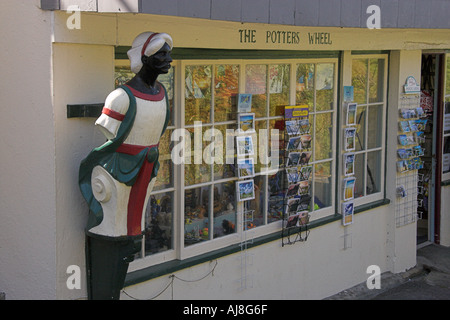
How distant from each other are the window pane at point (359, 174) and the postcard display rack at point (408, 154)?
517mm

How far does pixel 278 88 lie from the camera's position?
23.4 feet

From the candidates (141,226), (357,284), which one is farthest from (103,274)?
(357,284)

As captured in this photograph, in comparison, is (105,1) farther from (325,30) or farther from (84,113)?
(325,30)

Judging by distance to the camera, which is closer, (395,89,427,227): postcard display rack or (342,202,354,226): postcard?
(342,202,354,226): postcard

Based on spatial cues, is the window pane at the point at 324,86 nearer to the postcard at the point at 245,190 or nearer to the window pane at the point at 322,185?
the window pane at the point at 322,185

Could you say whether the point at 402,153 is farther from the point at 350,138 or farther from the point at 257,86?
the point at 257,86

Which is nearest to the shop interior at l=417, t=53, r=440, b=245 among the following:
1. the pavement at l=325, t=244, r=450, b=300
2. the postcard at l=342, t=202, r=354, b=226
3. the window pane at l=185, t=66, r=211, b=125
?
the pavement at l=325, t=244, r=450, b=300

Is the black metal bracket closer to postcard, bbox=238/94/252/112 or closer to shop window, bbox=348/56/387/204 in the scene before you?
postcard, bbox=238/94/252/112

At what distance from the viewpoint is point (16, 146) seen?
4973 millimetres

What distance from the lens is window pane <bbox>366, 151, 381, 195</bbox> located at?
343 inches

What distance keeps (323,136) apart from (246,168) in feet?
4.82

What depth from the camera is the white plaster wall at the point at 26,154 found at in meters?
4.80

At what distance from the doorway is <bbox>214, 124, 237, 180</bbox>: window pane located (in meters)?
3.97

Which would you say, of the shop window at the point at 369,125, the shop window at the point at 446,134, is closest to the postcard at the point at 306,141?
the shop window at the point at 369,125
